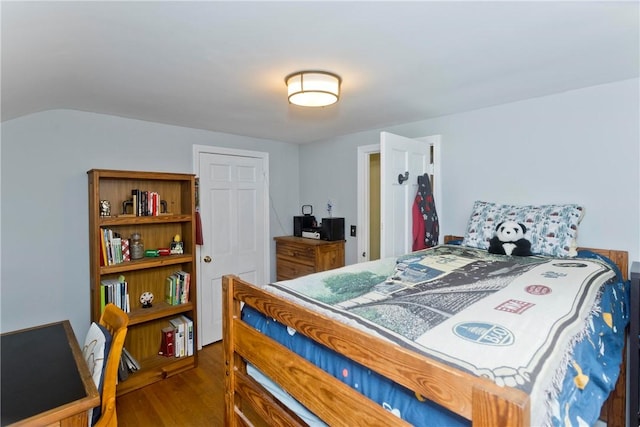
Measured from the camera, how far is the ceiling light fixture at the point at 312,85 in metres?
1.81

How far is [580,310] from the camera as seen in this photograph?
47.6 inches

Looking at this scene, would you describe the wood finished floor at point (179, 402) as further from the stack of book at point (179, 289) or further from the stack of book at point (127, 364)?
the stack of book at point (179, 289)

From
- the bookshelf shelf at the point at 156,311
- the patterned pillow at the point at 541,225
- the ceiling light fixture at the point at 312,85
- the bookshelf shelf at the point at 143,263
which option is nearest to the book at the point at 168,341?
the bookshelf shelf at the point at 156,311

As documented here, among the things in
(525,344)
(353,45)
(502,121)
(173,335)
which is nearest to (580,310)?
(525,344)

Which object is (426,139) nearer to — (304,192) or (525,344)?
(304,192)

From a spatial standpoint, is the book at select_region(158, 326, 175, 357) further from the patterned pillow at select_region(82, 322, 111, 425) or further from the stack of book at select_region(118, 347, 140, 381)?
the patterned pillow at select_region(82, 322, 111, 425)

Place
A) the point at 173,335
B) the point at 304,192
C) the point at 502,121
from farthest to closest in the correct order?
the point at 304,192, the point at 173,335, the point at 502,121

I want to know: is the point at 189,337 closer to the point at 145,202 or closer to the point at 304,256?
the point at 145,202

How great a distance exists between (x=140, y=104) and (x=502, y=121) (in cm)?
288

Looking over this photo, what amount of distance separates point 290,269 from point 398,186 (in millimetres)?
1756

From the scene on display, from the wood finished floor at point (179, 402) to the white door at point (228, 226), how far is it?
0.69 meters

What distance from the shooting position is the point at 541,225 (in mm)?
2168

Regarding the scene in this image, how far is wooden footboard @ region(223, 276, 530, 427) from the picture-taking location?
2.19 ft

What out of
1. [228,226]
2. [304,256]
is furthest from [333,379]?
[228,226]
